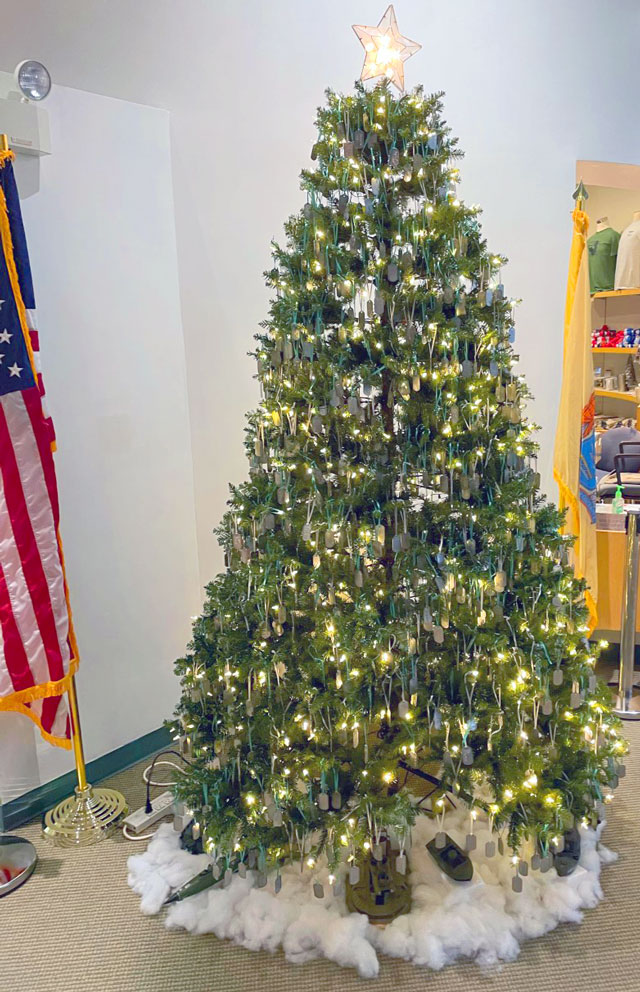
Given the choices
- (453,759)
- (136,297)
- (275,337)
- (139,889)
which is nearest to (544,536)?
(453,759)

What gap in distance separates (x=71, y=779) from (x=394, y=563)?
1635 mm

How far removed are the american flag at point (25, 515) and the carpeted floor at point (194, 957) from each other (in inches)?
22.0

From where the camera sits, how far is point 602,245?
14.7 feet

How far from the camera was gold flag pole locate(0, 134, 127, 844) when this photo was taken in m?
2.59

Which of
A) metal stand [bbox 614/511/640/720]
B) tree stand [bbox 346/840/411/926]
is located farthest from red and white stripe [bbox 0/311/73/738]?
metal stand [bbox 614/511/640/720]

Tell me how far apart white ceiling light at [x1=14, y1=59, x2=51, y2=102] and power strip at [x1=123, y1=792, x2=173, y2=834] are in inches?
93.8

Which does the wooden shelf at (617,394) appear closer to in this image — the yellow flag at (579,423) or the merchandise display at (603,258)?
the merchandise display at (603,258)

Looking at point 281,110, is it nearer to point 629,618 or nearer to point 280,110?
point 280,110

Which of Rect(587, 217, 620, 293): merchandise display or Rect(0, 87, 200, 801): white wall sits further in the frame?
Rect(587, 217, 620, 293): merchandise display

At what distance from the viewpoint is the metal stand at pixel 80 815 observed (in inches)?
102

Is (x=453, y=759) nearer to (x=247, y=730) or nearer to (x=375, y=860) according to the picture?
(x=375, y=860)

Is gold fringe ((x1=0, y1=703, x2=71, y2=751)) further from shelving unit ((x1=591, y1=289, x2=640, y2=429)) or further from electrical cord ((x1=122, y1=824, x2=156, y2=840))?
shelving unit ((x1=591, y1=289, x2=640, y2=429))

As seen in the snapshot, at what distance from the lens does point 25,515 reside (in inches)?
92.8

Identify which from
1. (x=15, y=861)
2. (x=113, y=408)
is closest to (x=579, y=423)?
(x=113, y=408)
